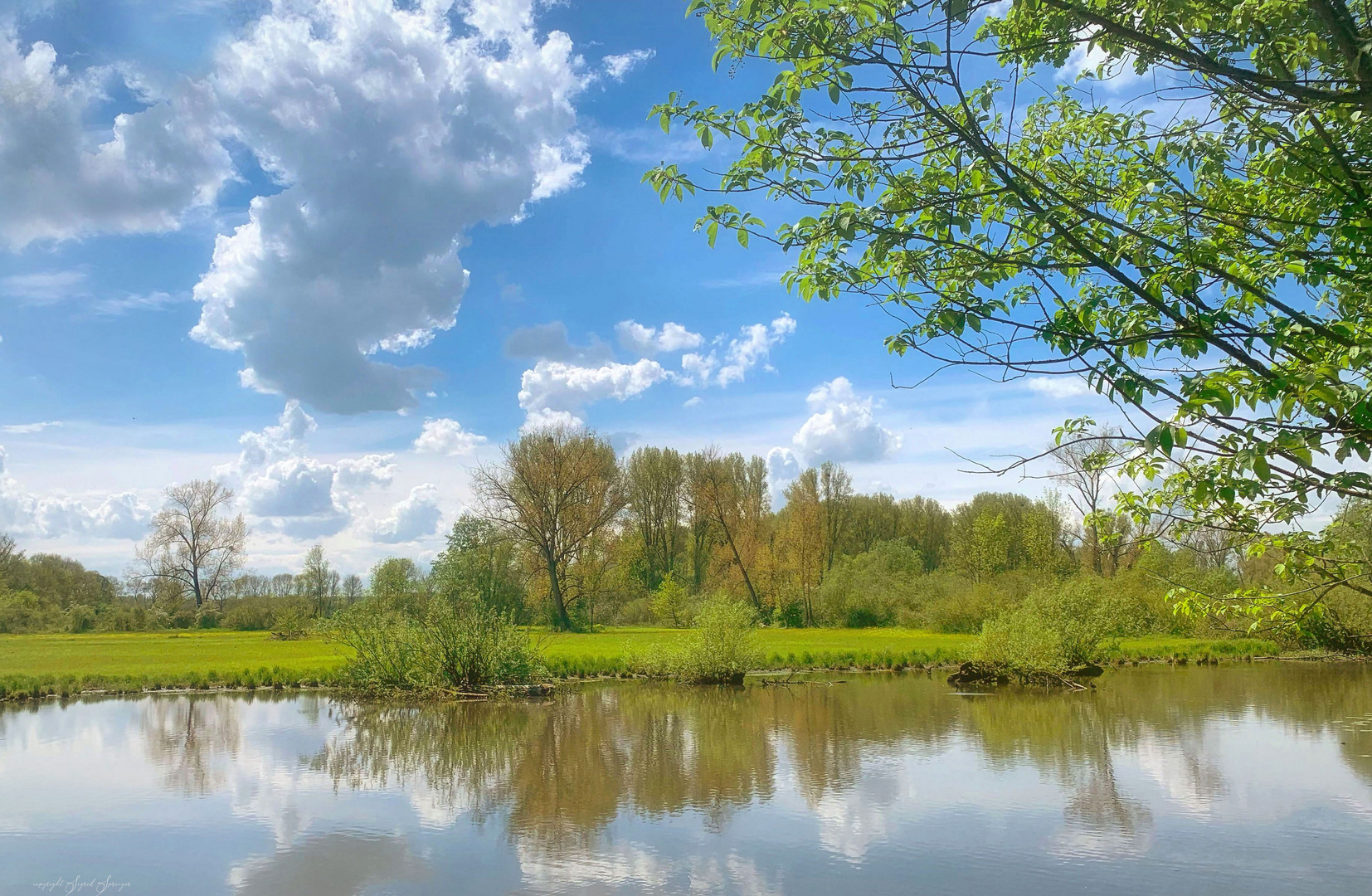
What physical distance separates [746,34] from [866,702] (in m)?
18.3

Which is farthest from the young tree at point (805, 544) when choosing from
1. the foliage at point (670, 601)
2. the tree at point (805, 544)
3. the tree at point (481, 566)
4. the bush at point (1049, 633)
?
the bush at point (1049, 633)

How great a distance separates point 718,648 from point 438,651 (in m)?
7.59

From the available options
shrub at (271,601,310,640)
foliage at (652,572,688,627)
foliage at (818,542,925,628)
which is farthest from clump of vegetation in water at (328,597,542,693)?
foliage at (818,542,925,628)

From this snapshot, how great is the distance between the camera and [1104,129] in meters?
5.00

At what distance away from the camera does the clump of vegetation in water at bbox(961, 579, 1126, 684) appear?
75.6 ft

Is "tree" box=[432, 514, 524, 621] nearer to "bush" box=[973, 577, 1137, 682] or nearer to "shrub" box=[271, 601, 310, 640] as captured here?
"shrub" box=[271, 601, 310, 640]

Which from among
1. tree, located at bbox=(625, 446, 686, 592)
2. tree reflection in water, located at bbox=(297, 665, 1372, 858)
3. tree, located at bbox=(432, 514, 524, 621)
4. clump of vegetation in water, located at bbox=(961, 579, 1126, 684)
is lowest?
tree reflection in water, located at bbox=(297, 665, 1372, 858)

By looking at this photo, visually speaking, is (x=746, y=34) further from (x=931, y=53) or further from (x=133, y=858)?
(x=133, y=858)

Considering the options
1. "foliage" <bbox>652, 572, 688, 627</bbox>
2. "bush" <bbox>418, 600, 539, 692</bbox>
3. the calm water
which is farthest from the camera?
"foliage" <bbox>652, 572, 688, 627</bbox>

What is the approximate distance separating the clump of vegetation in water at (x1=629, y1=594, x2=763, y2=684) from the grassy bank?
2.11m

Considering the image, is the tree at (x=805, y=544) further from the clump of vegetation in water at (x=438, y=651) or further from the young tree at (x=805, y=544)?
the clump of vegetation in water at (x=438, y=651)

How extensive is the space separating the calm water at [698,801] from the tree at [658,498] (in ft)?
140

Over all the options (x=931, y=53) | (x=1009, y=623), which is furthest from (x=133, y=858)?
(x=1009, y=623)

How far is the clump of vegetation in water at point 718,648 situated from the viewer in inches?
970
